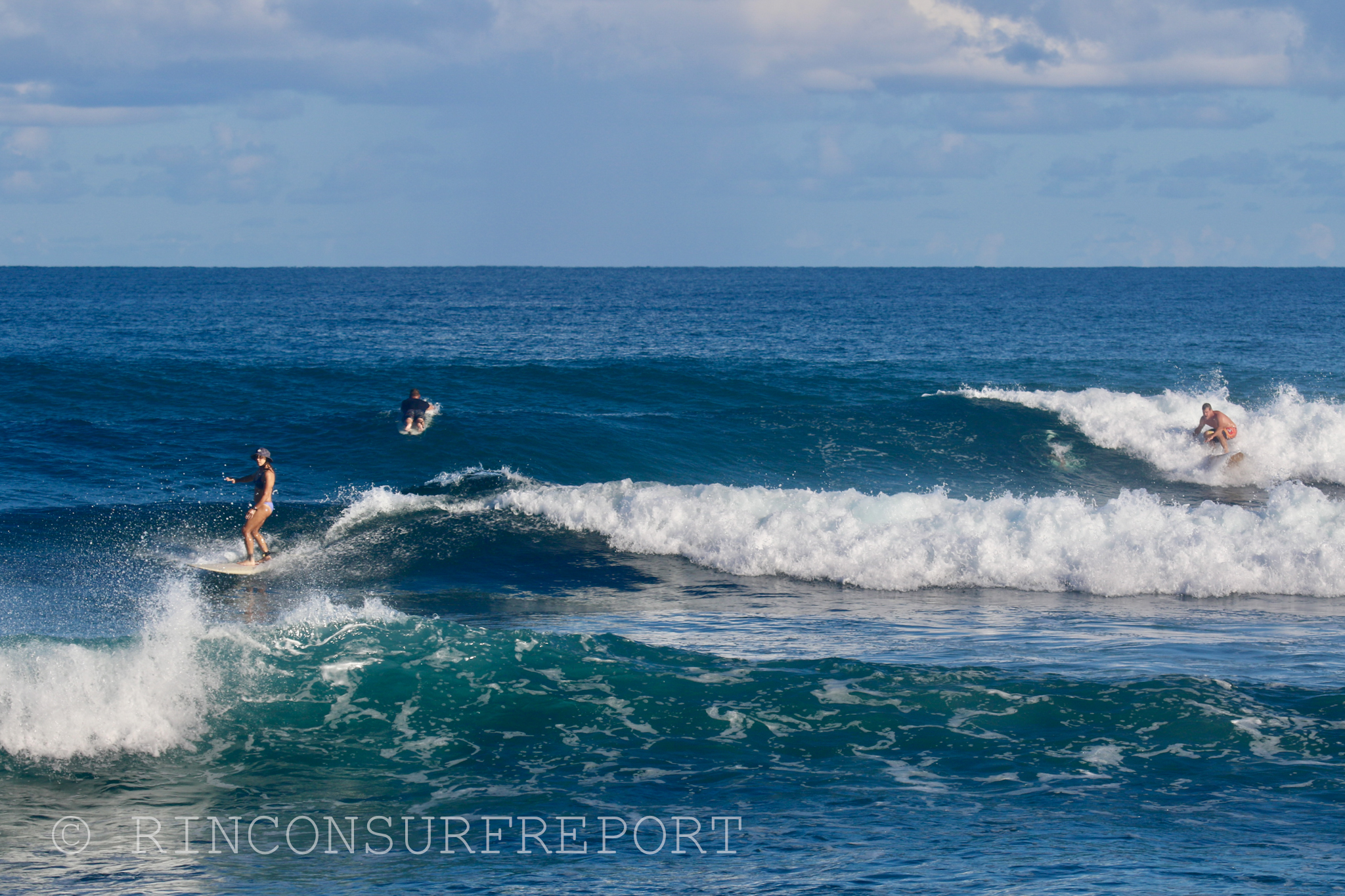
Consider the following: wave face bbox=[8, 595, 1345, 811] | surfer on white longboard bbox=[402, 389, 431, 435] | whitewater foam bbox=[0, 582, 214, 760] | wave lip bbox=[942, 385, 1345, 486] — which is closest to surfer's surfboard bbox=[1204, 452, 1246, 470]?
wave lip bbox=[942, 385, 1345, 486]

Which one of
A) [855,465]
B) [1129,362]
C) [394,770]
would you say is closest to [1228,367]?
[1129,362]

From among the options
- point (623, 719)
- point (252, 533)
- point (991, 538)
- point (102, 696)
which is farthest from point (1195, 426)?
point (102, 696)

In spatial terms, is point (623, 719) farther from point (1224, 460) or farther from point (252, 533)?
point (1224, 460)

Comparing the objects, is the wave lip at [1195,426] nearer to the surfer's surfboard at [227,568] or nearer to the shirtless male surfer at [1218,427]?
the shirtless male surfer at [1218,427]

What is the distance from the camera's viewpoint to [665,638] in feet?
41.2

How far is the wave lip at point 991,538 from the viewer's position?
15070mm

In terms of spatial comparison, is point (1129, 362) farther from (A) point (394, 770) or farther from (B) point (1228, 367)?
(A) point (394, 770)

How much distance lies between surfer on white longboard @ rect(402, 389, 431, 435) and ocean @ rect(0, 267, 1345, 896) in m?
→ 0.28

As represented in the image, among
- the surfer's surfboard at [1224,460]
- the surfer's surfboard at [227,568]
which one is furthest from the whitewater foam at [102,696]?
the surfer's surfboard at [1224,460]

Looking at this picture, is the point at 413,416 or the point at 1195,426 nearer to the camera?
the point at 413,416

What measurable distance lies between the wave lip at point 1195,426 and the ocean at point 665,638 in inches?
3.9

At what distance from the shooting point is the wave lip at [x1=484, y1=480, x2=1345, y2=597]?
15.1 meters

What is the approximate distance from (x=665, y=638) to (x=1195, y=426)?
17922 mm

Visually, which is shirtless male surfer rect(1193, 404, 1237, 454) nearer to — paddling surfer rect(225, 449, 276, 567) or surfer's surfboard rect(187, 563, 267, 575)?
paddling surfer rect(225, 449, 276, 567)
